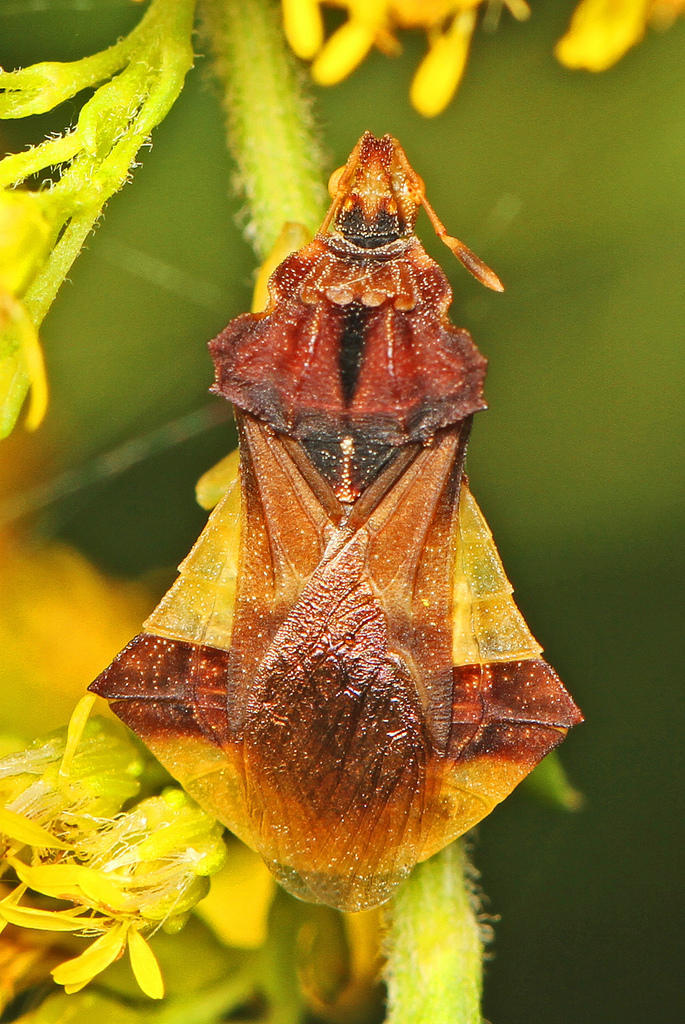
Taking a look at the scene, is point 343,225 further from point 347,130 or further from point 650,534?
point 650,534

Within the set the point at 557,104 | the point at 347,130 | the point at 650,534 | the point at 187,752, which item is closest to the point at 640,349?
the point at 650,534

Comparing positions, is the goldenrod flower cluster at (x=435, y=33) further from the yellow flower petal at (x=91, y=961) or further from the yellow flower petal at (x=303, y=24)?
the yellow flower petal at (x=91, y=961)

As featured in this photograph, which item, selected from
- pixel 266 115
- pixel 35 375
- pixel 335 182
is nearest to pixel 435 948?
pixel 35 375

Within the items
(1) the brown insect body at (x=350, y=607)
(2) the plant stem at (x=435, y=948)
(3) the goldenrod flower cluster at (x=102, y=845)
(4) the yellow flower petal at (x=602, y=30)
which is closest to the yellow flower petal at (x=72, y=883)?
(3) the goldenrod flower cluster at (x=102, y=845)

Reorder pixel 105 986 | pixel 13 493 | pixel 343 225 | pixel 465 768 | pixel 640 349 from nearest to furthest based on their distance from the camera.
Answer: pixel 465 768
pixel 343 225
pixel 105 986
pixel 13 493
pixel 640 349

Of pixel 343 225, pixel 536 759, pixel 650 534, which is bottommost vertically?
pixel 536 759

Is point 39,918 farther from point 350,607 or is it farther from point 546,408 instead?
point 546,408

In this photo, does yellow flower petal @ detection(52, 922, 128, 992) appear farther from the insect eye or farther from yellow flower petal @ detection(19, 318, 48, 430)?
the insect eye

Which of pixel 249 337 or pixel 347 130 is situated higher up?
pixel 347 130
